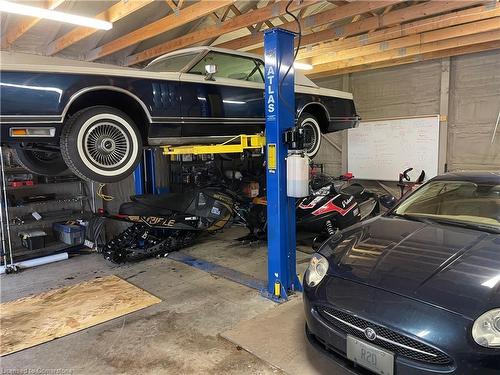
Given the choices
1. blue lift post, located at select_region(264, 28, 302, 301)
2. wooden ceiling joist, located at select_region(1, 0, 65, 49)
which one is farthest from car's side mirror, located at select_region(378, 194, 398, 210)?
wooden ceiling joist, located at select_region(1, 0, 65, 49)

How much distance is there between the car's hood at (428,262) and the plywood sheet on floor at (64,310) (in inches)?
77.4

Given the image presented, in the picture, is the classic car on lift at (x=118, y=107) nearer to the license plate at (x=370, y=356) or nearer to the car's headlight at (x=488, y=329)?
the license plate at (x=370, y=356)

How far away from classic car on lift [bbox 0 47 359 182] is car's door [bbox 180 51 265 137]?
0.01 m

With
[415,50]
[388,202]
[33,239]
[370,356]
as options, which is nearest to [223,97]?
[388,202]

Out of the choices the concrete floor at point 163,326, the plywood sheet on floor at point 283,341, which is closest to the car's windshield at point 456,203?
the plywood sheet on floor at point 283,341

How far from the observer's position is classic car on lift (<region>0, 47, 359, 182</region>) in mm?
2533

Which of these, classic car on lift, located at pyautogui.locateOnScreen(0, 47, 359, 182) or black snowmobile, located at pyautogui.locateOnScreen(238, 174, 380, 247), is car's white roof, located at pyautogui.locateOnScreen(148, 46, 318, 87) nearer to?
classic car on lift, located at pyautogui.locateOnScreen(0, 47, 359, 182)

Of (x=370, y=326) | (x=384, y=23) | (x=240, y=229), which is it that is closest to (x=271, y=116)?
(x=370, y=326)

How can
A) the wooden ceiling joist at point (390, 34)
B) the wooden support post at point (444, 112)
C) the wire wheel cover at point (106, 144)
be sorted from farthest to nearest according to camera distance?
the wooden support post at point (444, 112)
the wooden ceiling joist at point (390, 34)
the wire wheel cover at point (106, 144)

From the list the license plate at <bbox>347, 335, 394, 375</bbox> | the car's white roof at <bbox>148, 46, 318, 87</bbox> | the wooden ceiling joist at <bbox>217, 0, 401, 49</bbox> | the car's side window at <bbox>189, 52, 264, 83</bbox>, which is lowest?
the license plate at <bbox>347, 335, 394, 375</bbox>

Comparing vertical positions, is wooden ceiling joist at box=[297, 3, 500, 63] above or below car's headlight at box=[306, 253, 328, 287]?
above

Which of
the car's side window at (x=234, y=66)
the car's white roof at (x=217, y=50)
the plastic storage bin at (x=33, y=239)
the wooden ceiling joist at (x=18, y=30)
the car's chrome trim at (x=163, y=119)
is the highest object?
the wooden ceiling joist at (x=18, y=30)

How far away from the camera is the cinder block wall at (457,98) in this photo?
6.11 meters

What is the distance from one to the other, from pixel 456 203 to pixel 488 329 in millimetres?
1331
